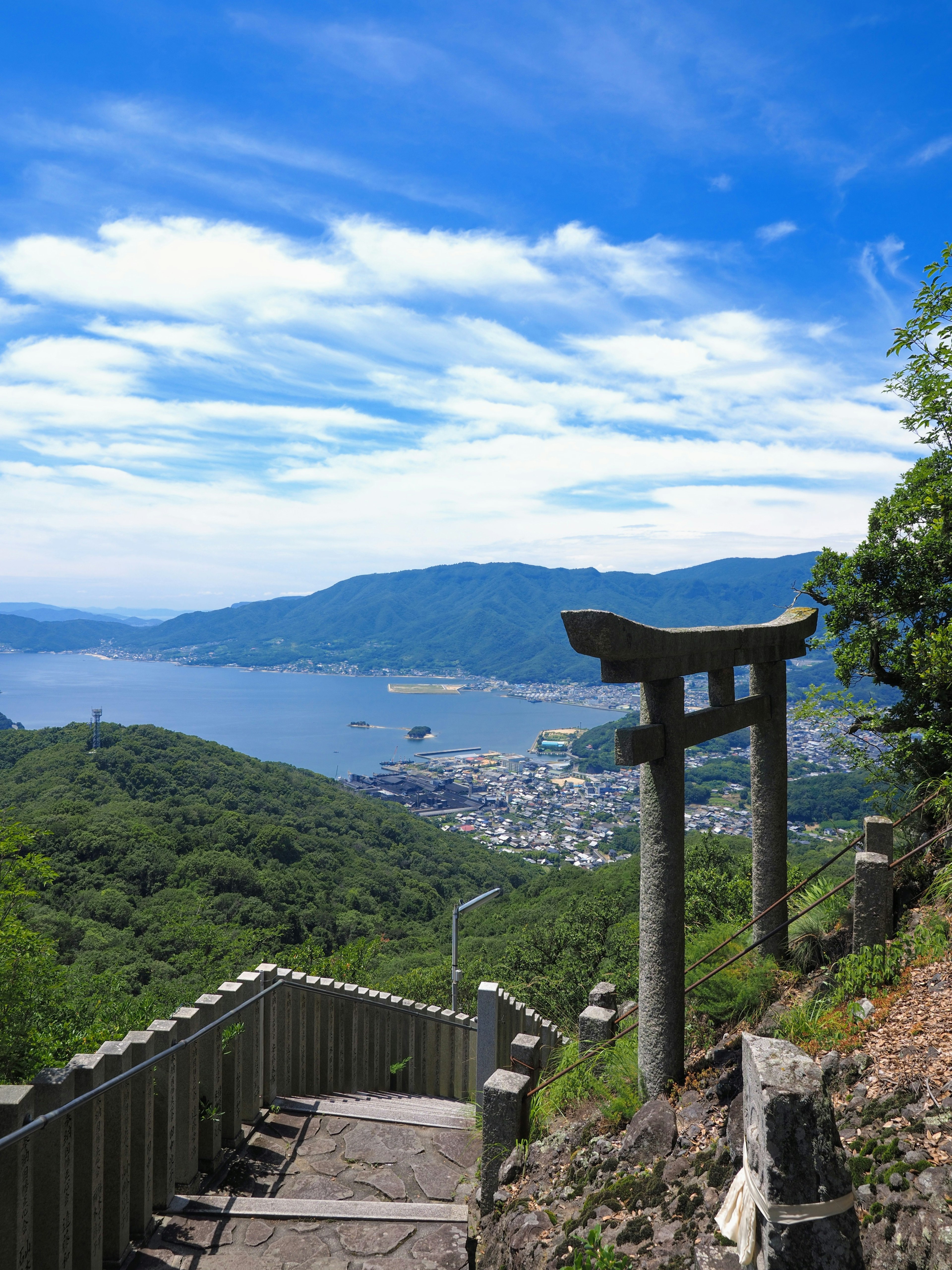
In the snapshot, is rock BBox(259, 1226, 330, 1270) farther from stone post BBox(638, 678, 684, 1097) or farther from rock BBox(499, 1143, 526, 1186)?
stone post BBox(638, 678, 684, 1097)

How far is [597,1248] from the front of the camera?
10.2 ft

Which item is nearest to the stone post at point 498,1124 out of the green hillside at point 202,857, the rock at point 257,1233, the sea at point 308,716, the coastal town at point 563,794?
the rock at point 257,1233

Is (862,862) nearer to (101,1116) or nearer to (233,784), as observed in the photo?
(101,1116)

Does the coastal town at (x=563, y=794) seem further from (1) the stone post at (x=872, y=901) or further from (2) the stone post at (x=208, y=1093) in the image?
(2) the stone post at (x=208, y=1093)

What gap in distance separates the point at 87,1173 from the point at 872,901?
200 inches

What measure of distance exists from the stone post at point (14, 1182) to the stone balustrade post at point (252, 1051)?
183 cm

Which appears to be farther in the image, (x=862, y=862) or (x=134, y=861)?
(x=134, y=861)

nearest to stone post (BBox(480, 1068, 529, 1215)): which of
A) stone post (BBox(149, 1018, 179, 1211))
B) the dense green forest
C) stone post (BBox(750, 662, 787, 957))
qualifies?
stone post (BBox(149, 1018, 179, 1211))

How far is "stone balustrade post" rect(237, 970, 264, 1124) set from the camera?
455 cm

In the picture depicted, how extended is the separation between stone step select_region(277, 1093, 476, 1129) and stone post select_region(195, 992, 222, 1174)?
2.98 feet

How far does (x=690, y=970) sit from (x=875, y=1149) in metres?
2.95

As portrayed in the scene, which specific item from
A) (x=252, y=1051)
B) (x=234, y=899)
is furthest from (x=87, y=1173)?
(x=234, y=899)

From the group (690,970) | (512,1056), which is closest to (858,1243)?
(512,1056)

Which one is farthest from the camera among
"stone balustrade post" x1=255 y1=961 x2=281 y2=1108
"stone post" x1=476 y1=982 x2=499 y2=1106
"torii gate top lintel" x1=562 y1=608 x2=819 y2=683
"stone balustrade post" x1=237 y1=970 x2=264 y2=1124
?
"stone post" x1=476 y1=982 x2=499 y2=1106
